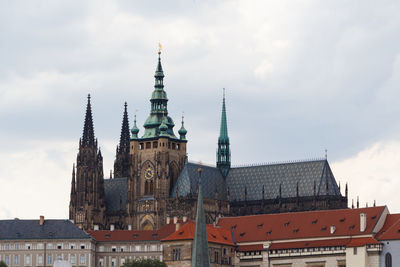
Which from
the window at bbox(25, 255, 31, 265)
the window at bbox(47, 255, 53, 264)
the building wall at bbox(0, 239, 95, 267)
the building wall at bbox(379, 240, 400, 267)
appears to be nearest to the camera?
the building wall at bbox(379, 240, 400, 267)

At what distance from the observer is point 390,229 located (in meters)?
180

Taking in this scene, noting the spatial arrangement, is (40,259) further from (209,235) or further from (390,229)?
(390,229)

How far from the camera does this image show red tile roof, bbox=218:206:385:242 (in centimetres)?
18575

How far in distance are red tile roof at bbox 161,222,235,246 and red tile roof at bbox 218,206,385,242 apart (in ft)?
7.76

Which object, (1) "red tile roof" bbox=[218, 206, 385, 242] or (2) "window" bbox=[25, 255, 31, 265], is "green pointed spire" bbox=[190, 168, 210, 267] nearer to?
(1) "red tile roof" bbox=[218, 206, 385, 242]

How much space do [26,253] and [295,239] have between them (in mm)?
40708

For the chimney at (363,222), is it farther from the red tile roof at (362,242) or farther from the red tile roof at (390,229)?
the red tile roof at (362,242)

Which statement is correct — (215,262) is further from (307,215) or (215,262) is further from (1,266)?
(1,266)

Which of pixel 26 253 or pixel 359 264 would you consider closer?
pixel 359 264

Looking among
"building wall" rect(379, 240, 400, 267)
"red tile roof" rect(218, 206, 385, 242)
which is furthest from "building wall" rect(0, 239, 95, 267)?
"building wall" rect(379, 240, 400, 267)

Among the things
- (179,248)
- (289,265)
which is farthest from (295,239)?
(179,248)

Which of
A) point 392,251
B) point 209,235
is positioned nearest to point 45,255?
point 209,235

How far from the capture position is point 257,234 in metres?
193

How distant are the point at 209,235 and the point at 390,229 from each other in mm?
24785
